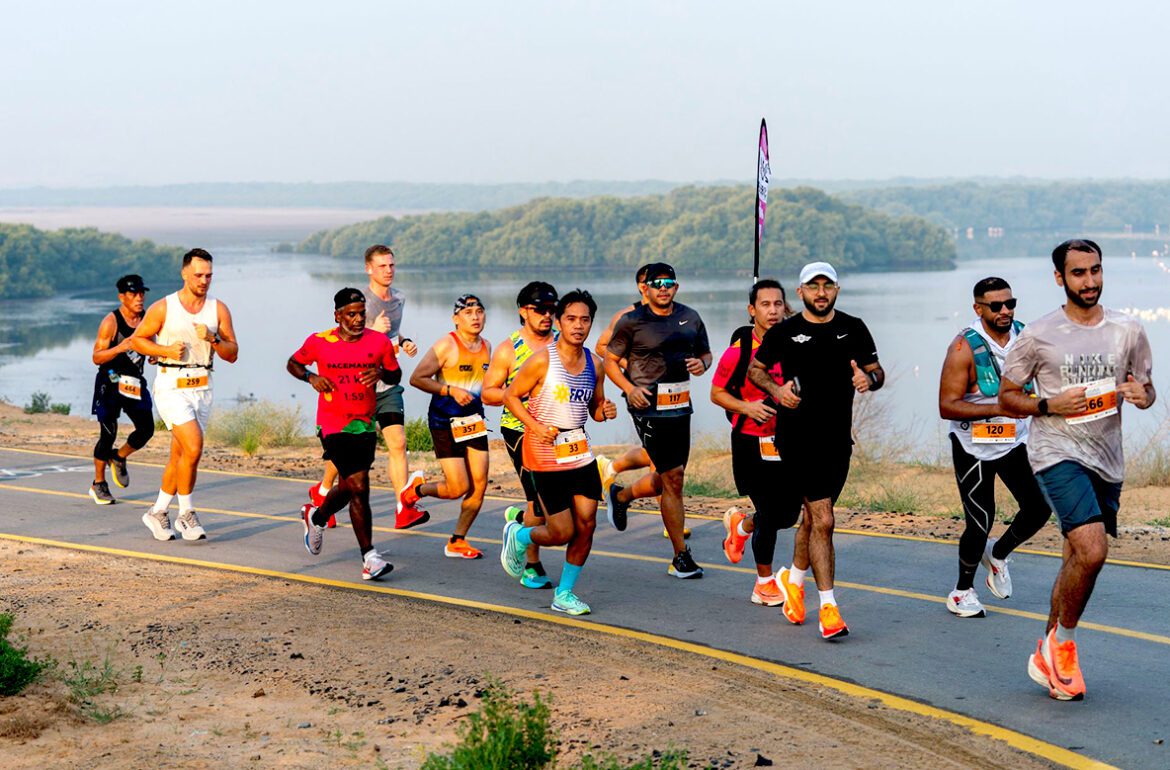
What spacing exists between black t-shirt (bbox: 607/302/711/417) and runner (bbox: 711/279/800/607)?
0.63 m

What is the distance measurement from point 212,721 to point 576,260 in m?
182

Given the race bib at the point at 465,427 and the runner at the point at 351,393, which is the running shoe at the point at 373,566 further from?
the race bib at the point at 465,427

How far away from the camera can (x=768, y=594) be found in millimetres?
9266

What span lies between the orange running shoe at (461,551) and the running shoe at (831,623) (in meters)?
3.66

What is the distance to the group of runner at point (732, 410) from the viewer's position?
6.93m

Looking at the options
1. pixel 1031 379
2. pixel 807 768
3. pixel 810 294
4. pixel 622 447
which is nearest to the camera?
pixel 807 768

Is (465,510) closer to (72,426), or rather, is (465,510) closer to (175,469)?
(175,469)

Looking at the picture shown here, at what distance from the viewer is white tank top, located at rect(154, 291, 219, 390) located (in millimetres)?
11312

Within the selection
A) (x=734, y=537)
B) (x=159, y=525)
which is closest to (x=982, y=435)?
(x=734, y=537)

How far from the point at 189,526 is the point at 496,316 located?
348ft

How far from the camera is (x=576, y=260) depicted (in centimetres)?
18788

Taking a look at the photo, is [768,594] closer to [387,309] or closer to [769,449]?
[769,449]

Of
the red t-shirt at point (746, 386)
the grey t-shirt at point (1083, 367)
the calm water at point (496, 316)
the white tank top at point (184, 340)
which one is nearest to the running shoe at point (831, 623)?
the red t-shirt at point (746, 386)

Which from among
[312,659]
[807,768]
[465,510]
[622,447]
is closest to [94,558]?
[465,510]
